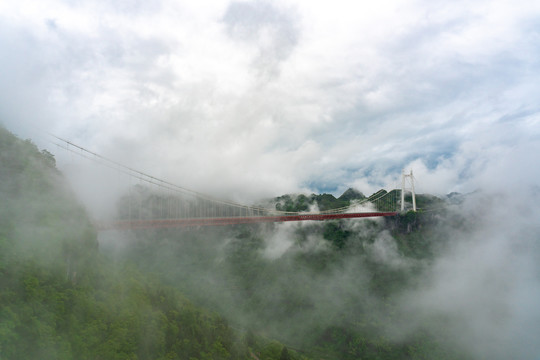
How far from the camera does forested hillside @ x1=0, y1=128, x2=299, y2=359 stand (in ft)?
60.8

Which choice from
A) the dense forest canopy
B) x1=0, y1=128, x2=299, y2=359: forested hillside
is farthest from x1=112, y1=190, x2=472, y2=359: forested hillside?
x1=0, y1=128, x2=299, y2=359: forested hillside

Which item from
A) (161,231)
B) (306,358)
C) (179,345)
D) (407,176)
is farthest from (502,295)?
(161,231)

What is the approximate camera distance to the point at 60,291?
2170cm

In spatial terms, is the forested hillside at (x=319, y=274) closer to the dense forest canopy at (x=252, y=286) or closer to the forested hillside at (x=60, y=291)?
the dense forest canopy at (x=252, y=286)

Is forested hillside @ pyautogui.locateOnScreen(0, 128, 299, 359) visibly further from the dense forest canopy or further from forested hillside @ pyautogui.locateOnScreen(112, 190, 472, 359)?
forested hillside @ pyautogui.locateOnScreen(112, 190, 472, 359)

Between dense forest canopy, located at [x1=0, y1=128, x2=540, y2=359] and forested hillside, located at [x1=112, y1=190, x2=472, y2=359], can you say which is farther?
forested hillside, located at [x1=112, y1=190, x2=472, y2=359]

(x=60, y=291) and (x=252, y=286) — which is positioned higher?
(x=60, y=291)

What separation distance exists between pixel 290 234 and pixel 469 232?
4105 cm

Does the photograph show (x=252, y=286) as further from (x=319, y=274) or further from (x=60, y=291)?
(x=60, y=291)

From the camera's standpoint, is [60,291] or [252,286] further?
[252,286]

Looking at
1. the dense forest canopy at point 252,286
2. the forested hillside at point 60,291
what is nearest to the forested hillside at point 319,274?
the dense forest canopy at point 252,286

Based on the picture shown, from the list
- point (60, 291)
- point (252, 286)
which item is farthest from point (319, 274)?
point (60, 291)

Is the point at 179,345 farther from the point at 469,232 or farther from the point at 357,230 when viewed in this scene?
the point at 469,232

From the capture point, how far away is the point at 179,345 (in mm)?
30547
